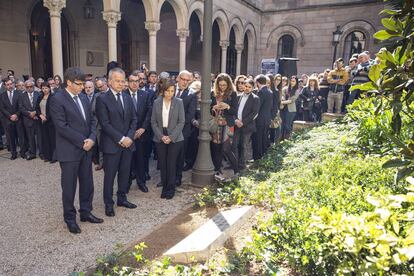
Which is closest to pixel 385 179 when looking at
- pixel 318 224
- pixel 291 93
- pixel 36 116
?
pixel 318 224

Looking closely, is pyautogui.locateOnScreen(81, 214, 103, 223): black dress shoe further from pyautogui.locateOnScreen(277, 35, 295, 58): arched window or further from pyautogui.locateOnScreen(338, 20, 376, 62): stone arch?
pyautogui.locateOnScreen(277, 35, 295, 58): arched window

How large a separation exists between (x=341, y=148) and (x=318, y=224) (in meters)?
4.33

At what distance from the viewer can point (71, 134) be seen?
4129 mm

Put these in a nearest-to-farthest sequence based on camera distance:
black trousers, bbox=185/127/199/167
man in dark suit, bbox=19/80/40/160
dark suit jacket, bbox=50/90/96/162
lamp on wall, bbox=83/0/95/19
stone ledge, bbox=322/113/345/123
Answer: dark suit jacket, bbox=50/90/96/162, black trousers, bbox=185/127/199/167, man in dark suit, bbox=19/80/40/160, stone ledge, bbox=322/113/345/123, lamp on wall, bbox=83/0/95/19

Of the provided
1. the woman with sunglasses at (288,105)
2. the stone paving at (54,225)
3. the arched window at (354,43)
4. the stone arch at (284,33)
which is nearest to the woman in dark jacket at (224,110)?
the stone paving at (54,225)

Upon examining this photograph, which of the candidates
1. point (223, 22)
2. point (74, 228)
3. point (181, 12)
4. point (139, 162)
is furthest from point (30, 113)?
point (223, 22)

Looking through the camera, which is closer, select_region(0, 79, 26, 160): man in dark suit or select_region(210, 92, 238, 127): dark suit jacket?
select_region(210, 92, 238, 127): dark suit jacket

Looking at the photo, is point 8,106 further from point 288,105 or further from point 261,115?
point 288,105

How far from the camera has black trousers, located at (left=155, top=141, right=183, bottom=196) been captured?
17.7 ft

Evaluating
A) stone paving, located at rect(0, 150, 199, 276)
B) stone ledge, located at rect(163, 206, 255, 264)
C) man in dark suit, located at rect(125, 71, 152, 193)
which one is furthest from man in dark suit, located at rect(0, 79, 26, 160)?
stone ledge, located at rect(163, 206, 255, 264)

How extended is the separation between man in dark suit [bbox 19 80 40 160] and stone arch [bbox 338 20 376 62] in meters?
18.8

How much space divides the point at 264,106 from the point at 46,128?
4.96 meters

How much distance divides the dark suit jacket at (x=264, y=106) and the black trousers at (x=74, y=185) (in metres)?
4.19

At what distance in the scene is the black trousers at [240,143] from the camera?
6680 mm
